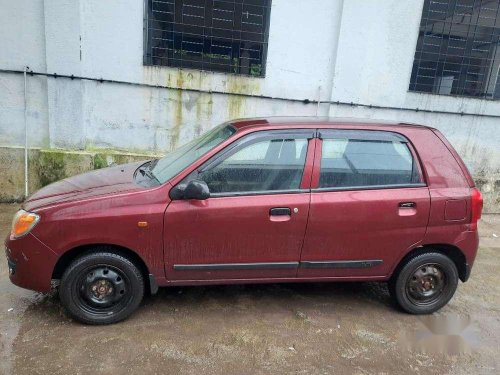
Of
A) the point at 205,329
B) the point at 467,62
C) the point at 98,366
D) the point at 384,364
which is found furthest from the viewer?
the point at 467,62

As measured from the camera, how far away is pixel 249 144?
3340mm

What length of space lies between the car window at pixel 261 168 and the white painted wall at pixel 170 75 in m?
3.38

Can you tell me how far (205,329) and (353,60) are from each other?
197 inches

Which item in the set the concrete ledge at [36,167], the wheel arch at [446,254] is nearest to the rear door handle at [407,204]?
the wheel arch at [446,254]

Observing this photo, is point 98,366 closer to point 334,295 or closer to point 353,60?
point 334,295

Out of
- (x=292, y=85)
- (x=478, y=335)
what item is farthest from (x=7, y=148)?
(x=478, y=335)

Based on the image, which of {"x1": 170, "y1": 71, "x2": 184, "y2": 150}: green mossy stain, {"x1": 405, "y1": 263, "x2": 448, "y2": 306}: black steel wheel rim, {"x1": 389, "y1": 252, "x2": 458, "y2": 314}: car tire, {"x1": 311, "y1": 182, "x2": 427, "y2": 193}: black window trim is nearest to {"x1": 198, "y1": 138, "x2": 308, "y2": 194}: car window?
{"x1": 311, "y1": 182, "x2": 427, "y2": 193}: black window trim

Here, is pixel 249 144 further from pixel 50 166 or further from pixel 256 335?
pixel 50 166

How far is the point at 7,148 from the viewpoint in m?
6.08

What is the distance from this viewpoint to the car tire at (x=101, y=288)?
3.12 metres

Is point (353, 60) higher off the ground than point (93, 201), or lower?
higher

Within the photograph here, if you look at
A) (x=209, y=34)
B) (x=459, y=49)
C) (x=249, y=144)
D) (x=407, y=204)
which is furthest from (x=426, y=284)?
(x=459, y=49)

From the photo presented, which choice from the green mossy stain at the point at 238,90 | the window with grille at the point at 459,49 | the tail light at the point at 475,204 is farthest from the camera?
the window with grille at the point at 459,49

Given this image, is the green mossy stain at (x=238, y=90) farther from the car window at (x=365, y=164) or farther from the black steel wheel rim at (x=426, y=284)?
the black steel wheel rim at (x=426, y=284)
